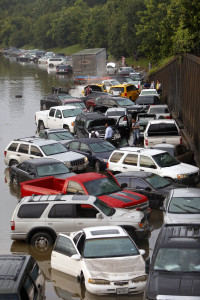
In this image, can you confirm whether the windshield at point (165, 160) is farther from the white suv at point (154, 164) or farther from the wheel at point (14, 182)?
the wheel at point (14, 182)

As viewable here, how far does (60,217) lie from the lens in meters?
15.0

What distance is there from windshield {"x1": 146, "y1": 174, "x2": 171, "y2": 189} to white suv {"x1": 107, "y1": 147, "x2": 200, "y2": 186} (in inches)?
49.8

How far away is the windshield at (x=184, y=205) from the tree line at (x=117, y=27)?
15.1 metres

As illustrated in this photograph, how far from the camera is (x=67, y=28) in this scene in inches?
5256

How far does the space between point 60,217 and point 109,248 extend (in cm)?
314

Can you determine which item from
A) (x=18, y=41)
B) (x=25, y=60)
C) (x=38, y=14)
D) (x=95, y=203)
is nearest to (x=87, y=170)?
(x=95, y=203)

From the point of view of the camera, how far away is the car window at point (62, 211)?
1495 cm

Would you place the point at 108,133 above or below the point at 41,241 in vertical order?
above

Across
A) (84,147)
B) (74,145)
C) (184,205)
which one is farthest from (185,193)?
(74,145)

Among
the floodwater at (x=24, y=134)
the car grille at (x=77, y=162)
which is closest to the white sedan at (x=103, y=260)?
the floodwater at (x=24, y=134)

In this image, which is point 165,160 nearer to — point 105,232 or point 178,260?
point 105,232

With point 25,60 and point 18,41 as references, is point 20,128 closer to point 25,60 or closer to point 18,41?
point 25,60

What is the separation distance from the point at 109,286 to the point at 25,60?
113m

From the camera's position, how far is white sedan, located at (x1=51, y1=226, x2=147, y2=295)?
446 inches
